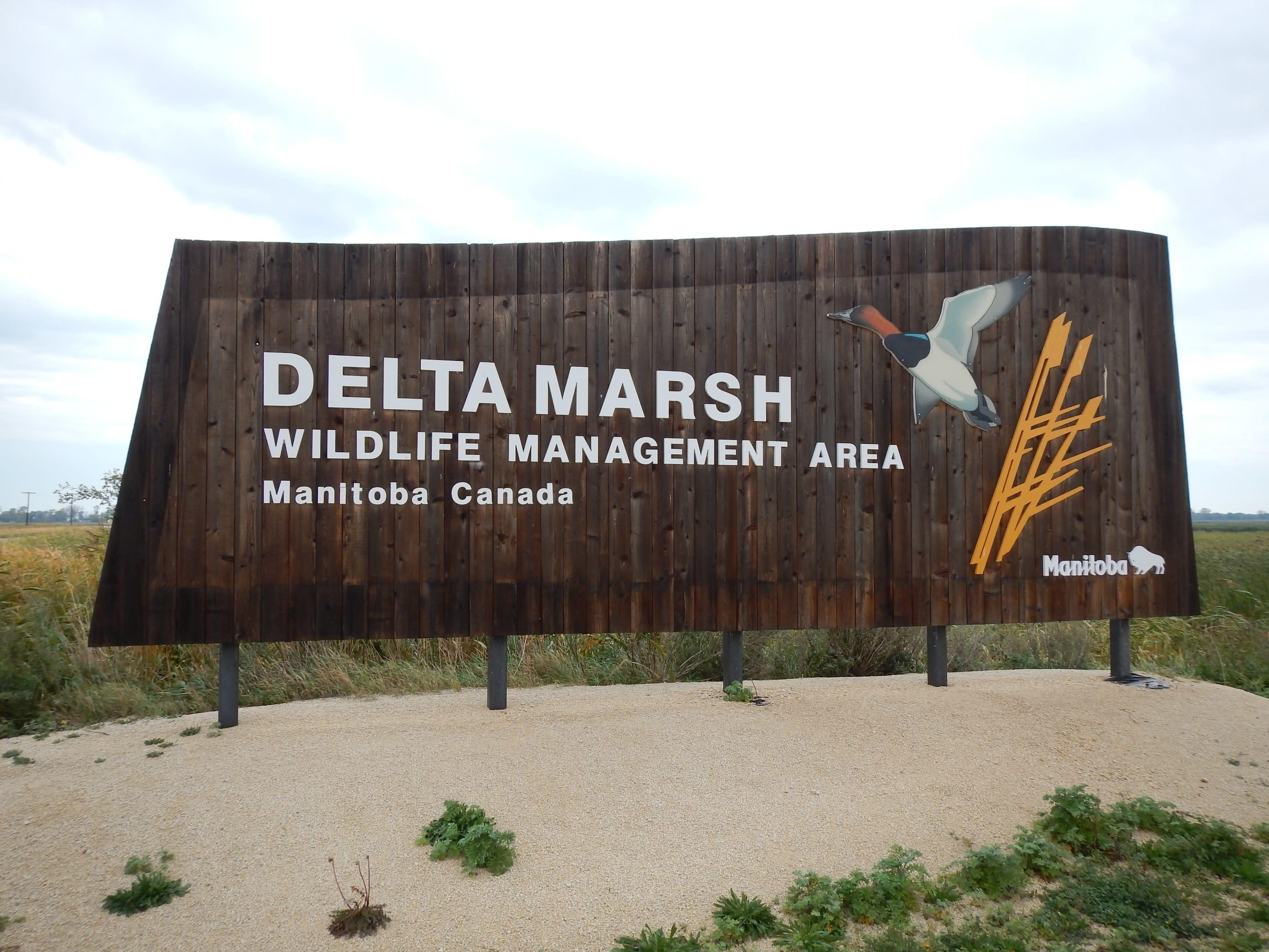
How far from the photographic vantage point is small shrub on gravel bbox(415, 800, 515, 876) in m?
3.75

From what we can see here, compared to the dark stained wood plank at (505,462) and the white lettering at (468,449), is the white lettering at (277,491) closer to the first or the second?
the white lettering at (468,449)

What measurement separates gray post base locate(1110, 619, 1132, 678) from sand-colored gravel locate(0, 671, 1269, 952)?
0.43 metres

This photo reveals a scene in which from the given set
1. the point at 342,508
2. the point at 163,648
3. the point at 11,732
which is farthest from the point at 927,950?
the point at 163,648

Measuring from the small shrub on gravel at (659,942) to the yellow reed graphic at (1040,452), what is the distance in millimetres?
4155

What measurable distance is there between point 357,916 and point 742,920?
1.68 metres

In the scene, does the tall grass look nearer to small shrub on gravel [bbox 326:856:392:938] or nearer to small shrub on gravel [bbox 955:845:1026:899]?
small shrub on gravel [bbox 326:856:392:938]

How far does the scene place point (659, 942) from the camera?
311 cm

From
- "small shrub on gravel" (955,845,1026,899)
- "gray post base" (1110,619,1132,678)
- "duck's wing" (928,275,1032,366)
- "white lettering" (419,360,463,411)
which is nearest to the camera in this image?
"small shrub on gravel" (955,845,1026,899)

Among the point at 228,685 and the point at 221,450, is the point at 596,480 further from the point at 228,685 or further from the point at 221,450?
the point at 228,685

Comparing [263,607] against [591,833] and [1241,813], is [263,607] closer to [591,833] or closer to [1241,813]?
[591,833]

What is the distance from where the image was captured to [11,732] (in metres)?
5.92

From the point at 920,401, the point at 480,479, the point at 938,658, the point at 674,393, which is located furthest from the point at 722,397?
the point at 938,658

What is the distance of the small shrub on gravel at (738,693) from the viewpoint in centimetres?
586

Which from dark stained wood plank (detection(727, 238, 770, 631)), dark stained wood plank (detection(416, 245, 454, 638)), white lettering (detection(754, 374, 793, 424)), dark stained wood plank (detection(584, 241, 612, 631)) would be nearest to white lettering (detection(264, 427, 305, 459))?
dark stained wood plank (detection(416, 245, 454, 638))
